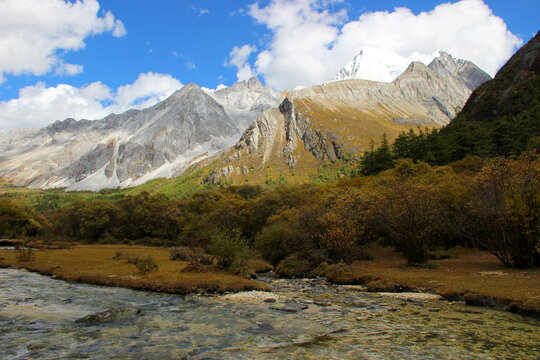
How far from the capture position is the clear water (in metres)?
12.9

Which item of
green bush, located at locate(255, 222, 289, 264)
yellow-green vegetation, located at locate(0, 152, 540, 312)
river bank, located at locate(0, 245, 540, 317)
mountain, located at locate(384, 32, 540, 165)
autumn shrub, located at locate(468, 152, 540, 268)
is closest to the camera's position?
river bank, located at locate(0, 245, 540, 317)

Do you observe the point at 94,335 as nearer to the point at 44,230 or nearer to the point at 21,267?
the point at 21,267

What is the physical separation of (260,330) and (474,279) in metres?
19.8

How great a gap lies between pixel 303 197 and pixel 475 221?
43.0 m

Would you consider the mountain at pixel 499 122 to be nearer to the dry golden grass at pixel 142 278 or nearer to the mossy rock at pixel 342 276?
the mossy rock at pixel 342 276

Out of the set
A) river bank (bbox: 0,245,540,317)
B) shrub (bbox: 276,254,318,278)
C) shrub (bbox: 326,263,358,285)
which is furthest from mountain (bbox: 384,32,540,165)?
shrub (bbox: 276,254,318,278)

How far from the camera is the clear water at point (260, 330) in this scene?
12922mm

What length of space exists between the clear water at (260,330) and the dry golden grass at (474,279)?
159cm

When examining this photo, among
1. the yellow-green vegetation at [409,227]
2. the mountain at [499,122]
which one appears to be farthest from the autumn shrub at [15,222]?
the mountain at [499,122]

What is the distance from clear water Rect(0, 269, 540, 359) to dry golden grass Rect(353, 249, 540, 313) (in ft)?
5.21

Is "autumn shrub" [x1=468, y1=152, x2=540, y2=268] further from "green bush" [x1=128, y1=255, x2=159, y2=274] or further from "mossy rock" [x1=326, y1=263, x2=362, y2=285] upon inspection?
"green bush" [x1=128, y1=255, x2=159, y2=274]

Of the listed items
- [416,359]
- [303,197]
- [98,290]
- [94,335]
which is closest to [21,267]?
[98,290]

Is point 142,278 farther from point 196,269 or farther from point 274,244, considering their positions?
point 274,244

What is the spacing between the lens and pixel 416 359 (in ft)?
39.7
